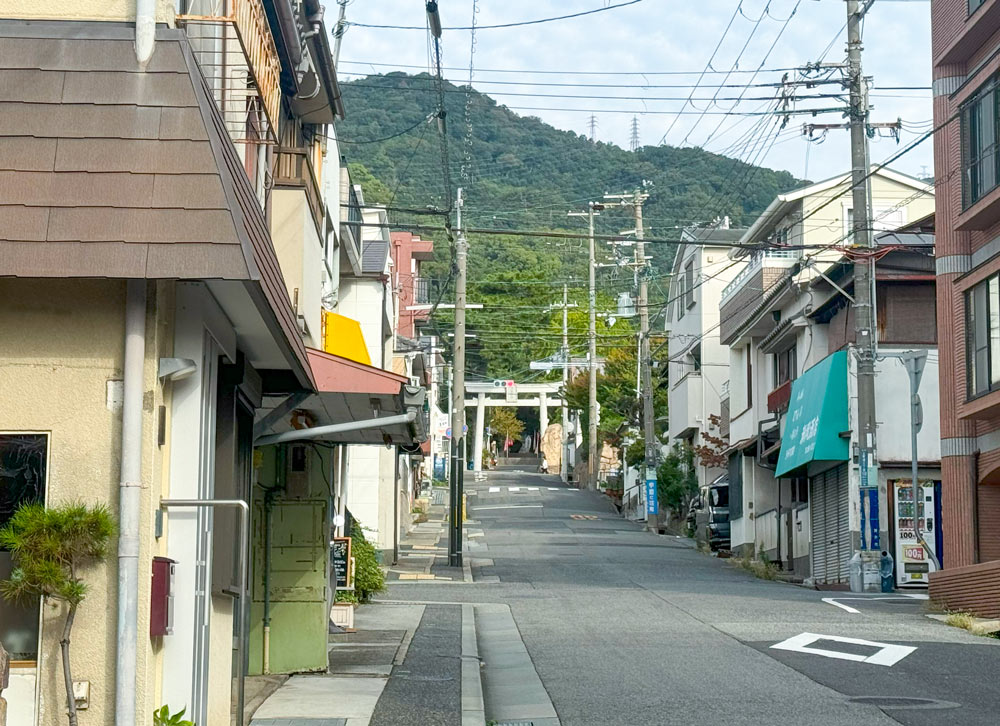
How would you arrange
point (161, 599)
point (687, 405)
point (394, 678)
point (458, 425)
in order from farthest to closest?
point (687, 405) → point (458, 425) → point (394, 678) → point (161, 599)

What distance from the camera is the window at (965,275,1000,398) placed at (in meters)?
21.5

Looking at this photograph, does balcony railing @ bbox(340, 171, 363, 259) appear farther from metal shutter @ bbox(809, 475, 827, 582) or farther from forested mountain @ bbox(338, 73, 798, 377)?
forested mountain @ bbox(338, 73, 798, 377)

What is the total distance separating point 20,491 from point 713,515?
123 ft

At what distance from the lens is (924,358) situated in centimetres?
2595

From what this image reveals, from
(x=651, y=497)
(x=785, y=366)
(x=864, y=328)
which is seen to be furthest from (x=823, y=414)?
(x=651, y=497)

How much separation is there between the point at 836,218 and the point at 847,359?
14.2 metres

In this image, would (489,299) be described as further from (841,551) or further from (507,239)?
(841,551)

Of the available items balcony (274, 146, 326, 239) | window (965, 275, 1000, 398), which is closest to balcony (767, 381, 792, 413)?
window (965, 275, 1000, 398)

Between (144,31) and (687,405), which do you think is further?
(687,405)

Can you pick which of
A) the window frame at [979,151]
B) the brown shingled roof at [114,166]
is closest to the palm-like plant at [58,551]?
the brown shingled roof at [114,166]

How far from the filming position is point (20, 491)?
7012 millimetres

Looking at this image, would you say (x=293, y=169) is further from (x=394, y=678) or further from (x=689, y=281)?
(x=689, y=281)

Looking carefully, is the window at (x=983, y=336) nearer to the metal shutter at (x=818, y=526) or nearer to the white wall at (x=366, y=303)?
the metal shutter at (x=818, y=526)

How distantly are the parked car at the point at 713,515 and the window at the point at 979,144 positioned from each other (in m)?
21.3
